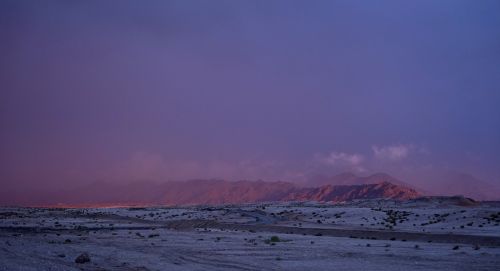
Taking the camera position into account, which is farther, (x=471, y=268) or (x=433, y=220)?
(x=433, y=220)

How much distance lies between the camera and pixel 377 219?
212ft

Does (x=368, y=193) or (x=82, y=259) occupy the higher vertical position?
(x=368, y=193)

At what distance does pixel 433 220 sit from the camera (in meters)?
59.6

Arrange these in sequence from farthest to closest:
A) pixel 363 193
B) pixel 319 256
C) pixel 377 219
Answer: pixel 363 193 → pixel 377 219 → pixel 319 256

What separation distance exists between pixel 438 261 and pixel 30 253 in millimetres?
23034

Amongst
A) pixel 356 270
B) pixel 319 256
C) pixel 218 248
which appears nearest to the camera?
pixel 356 270

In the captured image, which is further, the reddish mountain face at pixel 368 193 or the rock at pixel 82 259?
the reddish mountain face at pixel 368 193

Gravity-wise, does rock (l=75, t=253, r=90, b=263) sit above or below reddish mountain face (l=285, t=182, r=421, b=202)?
below

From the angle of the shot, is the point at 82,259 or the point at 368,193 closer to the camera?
the point at 82,259

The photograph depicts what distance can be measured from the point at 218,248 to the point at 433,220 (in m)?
35.3

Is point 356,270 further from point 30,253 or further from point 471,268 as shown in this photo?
point 30,253

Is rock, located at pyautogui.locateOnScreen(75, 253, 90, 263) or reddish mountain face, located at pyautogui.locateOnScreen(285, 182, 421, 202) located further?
reddish mountain face, located at pyautogui.locateOnScreen(285, 182, 421, 202)

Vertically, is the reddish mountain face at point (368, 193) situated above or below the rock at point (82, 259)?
above

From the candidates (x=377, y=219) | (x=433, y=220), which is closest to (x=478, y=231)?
(x=433, y=220)
